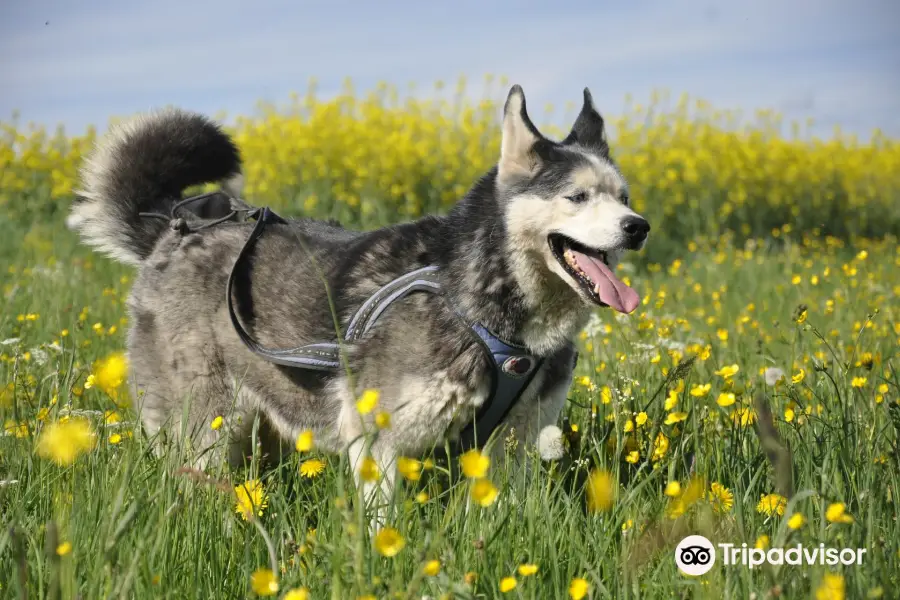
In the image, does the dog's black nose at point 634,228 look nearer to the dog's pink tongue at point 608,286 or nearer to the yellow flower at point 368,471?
the dog's pink tongue at point 608,286

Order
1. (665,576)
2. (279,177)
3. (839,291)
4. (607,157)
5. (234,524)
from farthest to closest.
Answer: (279,177)
(839,291)
(607,157)
(234,524)
(665,576)

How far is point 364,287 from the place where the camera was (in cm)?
310

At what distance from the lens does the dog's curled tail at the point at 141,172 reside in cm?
371

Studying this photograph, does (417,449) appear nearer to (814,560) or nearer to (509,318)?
(509,318)

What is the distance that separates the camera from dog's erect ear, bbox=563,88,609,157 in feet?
11.2

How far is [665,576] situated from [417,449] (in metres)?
1.01

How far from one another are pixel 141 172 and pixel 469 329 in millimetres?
1790

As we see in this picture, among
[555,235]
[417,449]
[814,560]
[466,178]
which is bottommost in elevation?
[466,178]

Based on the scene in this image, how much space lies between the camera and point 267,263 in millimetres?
3365

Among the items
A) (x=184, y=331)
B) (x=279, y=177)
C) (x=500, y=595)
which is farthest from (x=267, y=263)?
(x=279, y=177)

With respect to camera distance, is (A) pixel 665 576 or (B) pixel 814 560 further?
(A) pixel 665 576

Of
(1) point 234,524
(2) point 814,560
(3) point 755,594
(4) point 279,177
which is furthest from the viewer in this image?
(4) point 279,177

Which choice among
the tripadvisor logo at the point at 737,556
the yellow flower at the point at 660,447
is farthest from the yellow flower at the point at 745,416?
the tripadvisor logo at the point at 737,556

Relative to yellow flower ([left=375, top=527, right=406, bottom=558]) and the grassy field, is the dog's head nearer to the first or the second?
the grassy field
